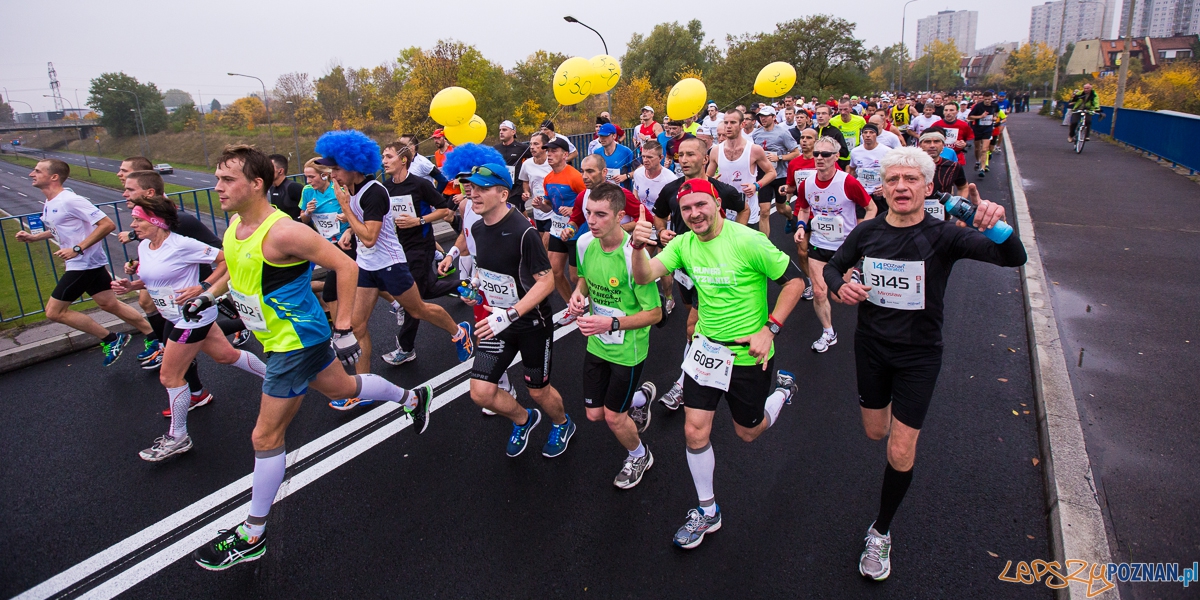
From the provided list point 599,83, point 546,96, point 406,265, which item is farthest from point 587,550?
point 546,96

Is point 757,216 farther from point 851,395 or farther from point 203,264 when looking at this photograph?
point 203,264

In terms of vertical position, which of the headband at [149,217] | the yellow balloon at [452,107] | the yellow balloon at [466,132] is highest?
the yellow balloon at [452,107]

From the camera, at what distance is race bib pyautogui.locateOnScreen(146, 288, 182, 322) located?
4.56 m

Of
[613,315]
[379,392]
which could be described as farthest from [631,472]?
[379,392]

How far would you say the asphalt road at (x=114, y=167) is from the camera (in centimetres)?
5550

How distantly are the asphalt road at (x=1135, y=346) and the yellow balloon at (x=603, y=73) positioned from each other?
7.12 m

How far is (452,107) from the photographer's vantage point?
9.01 metres

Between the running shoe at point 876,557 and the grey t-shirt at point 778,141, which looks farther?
the grey t-shirt at point 778,141

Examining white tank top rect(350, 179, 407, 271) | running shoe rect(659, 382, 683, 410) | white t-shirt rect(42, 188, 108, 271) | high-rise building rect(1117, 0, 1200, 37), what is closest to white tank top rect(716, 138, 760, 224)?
running shoe rect(659, 382, 683, 410)

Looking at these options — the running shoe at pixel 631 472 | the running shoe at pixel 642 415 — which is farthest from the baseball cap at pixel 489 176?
the running shoe at pixel 631 472

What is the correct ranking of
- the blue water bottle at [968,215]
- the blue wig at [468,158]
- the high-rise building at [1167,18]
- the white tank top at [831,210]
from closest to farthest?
the blue water bottle at [968,215] → the blue wig at [468,158] → the white tank top at [831,210] → the high-rise building at [1167,18]

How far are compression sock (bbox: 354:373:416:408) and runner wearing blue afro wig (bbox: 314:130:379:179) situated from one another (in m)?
1.76

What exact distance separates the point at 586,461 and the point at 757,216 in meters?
3.88

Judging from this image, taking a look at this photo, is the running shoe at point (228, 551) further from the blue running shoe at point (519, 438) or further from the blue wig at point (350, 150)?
the blue wig at point (350, 150)
